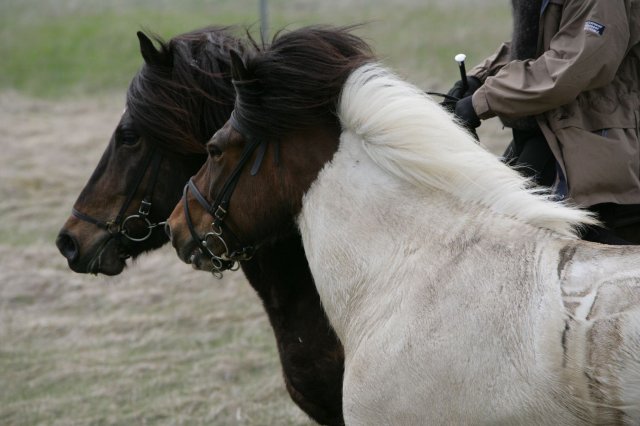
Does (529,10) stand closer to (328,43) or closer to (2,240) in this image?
(328,43)

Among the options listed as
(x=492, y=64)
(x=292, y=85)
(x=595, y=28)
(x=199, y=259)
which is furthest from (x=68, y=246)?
(x=595, y=28)

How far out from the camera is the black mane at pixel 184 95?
4172mm

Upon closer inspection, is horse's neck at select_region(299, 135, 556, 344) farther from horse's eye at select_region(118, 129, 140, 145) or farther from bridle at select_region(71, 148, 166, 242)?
horse's eye at select_region(118, 129, 140, 145)

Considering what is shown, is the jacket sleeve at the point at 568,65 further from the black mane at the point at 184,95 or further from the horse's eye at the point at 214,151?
the black mane at the point at 184,95

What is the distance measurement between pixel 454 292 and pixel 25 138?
37.9ft

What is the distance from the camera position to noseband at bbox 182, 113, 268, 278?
3.29 metres

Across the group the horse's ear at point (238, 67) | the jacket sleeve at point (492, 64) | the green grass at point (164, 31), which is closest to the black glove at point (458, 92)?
the jacket sleeve at point (492, 64)

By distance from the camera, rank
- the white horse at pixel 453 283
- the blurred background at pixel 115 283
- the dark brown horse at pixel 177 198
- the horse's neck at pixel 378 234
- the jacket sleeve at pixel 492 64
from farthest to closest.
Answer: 1. the blurred background at pixel 115 283
2. the dark brown horse at pixel 177 198
3. the jacket sleeve at pixel 492 64
4. the horse's neck at pixel 378 234
5. the white horse at pixel 453 283

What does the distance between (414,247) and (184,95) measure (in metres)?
1.69

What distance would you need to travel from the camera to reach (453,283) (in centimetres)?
281

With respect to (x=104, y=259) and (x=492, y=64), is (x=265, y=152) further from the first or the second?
(x=104, y=259)

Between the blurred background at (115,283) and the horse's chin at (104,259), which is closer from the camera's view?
the horse's chin at (104,259)

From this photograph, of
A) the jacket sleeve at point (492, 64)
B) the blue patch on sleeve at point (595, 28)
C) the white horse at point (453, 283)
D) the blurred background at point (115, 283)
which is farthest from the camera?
the blurred background at point (115, 283)

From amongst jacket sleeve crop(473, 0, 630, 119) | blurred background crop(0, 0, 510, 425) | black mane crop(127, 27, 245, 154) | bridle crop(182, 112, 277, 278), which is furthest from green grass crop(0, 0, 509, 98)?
bridle crop(182, 112, 277, 278)
